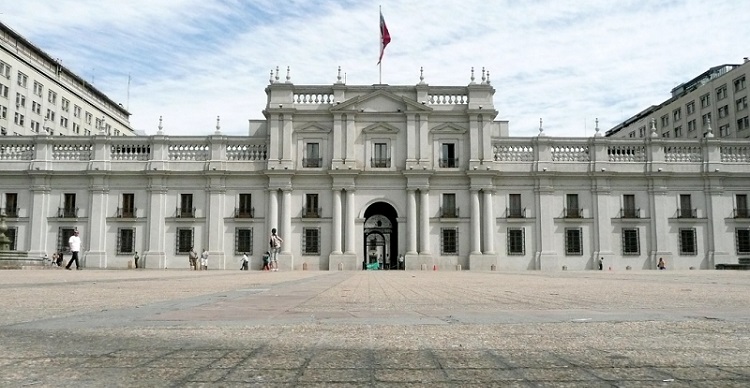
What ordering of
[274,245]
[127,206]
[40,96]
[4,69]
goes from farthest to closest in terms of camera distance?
[40,96], [4,69], [127,206], [274,245]

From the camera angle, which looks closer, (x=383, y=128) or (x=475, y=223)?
(x=475, y=223)

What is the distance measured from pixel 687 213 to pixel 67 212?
42432 millimetres

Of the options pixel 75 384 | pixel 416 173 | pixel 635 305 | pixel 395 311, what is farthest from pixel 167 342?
pixel 416 173

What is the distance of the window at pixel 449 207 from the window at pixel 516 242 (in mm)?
4054

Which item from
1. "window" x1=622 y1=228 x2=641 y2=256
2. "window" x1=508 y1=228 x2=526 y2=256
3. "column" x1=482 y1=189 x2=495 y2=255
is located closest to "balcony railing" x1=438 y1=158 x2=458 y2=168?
"column" x1=482 y1=189 x2=495 y2=255

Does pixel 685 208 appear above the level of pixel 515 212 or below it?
above

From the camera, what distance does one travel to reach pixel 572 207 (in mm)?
43594

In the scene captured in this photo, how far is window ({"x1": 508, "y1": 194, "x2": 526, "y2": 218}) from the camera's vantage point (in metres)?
43.3

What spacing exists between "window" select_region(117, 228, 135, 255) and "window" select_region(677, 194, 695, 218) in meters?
37.3

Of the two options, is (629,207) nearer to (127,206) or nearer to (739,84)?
(739,84)

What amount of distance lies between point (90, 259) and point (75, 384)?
43.3 m

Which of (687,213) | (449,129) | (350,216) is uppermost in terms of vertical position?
(449,129)

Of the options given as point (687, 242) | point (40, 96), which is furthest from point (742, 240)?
point (40, 96)

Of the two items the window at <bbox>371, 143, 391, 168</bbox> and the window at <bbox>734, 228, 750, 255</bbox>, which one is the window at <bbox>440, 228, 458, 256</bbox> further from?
the window at <bbox>734, 228, 750, 255</bbox>
